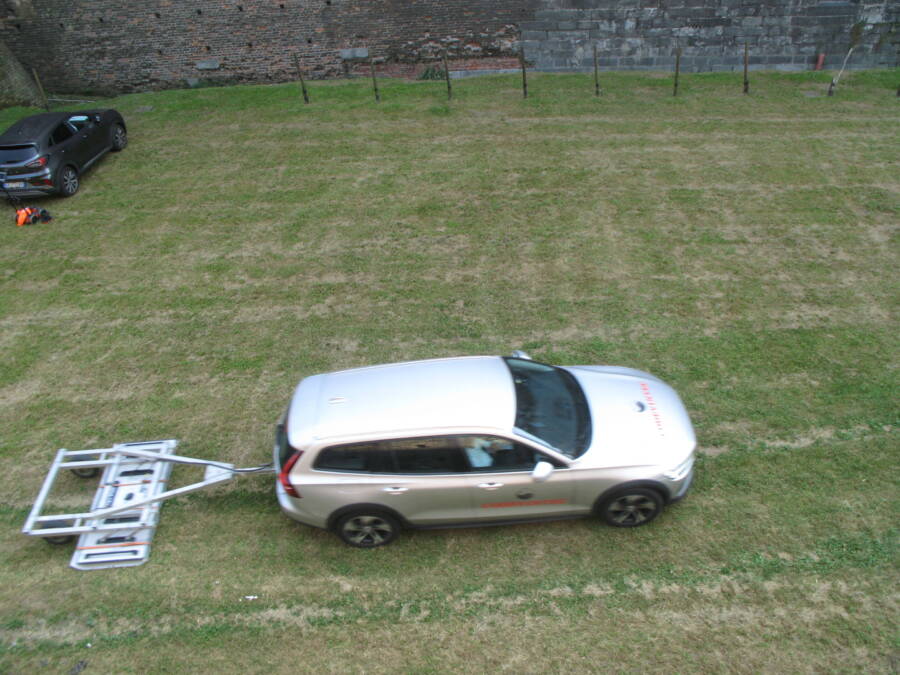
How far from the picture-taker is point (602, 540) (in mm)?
5422

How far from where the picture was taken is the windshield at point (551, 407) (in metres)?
5.34

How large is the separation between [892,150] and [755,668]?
11564 millimetres

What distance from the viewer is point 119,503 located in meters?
5.73

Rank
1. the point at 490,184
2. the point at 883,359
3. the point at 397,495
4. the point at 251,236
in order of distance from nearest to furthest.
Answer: the point at 397,495, the point at 883,359, the point at 251,236, the point at 490,184

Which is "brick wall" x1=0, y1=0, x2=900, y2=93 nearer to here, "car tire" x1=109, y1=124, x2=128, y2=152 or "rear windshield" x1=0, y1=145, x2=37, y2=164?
"car tire" x1=109, y1=124, x2=128, y2=152

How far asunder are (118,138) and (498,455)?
1282 centimetres

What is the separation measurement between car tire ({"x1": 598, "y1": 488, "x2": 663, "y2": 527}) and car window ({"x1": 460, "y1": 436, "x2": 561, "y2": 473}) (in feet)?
2.07

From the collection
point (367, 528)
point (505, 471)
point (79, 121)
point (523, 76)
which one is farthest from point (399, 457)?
point (523, 76)

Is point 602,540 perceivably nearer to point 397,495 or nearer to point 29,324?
point 397,495

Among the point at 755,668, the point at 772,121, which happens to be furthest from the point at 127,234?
the point at 772,121

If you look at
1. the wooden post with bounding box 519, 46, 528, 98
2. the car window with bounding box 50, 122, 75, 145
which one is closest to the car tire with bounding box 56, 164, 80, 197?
the car window with bounding box 50, 122, 75, 145

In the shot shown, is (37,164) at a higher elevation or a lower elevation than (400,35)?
lower

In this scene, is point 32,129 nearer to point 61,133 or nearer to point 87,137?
point 61,133

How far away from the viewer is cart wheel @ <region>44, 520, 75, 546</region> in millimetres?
5605
